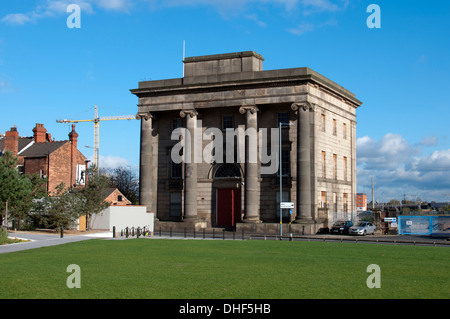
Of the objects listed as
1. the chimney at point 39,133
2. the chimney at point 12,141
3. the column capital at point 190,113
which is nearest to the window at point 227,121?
the column capital at point 190,113

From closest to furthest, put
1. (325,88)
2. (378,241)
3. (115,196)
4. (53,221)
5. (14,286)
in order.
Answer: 1. (14,286)
2. (378,241)
3. (53,221)
4. (325,88)
5. (115,196)

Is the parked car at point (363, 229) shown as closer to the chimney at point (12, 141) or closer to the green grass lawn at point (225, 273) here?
the green grass lawn at point (225, 273)

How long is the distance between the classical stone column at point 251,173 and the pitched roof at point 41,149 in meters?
32.7

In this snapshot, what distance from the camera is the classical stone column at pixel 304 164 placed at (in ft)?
157

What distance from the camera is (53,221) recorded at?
157ft

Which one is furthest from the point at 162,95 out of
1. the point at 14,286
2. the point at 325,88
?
the point at 14,286

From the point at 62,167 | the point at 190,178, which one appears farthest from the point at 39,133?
the point at 190,178

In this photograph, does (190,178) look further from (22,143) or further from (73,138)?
(22,143)

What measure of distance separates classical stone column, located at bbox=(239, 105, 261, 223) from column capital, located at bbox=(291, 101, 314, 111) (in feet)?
11.8

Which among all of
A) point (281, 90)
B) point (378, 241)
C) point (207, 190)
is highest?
point (281, 90)

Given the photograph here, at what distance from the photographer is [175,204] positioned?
5494 centimetres

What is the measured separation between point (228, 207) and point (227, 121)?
26.8 ft
